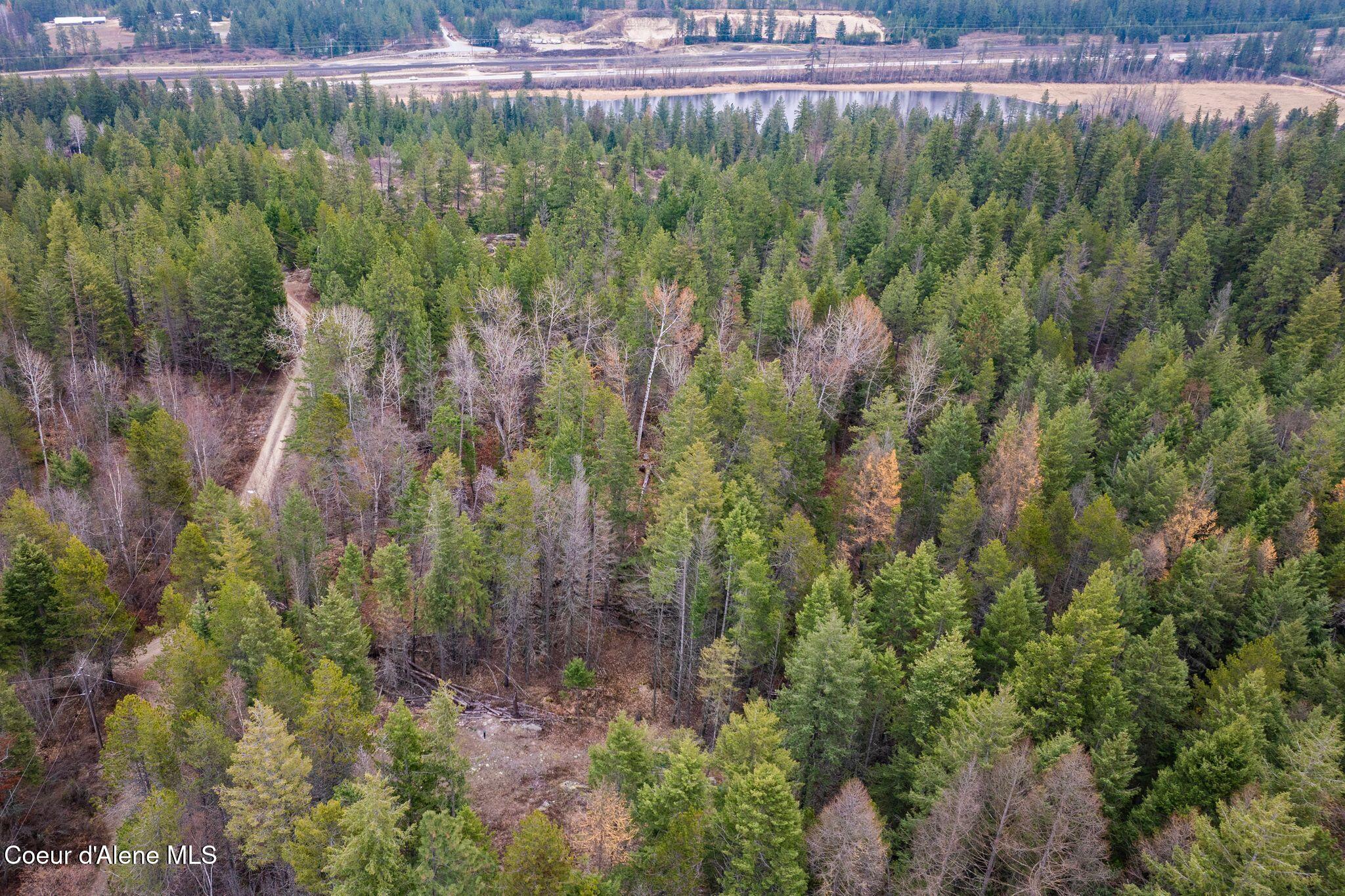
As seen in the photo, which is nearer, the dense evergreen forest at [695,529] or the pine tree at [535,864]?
the pine tree at [535,864]

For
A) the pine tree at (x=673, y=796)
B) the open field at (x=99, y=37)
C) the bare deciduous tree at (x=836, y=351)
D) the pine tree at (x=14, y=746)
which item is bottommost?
the pine tree at (x=14, y=746)

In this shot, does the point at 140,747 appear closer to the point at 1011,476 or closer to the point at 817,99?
the point at 1011,476

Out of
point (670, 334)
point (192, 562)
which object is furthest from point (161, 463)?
point (670, 334)

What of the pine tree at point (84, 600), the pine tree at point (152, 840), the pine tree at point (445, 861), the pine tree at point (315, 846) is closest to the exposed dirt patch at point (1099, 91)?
the pine tree at point (84, 600)

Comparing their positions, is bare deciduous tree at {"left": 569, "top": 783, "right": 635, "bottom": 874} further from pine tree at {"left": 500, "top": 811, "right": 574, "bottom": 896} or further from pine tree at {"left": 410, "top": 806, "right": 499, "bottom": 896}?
pine tree at {"left": 410, "top": 806, "right": 499, "bottom": 896}

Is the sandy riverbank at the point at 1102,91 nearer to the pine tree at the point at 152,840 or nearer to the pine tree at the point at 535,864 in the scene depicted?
the pine tree at the point at 152,840

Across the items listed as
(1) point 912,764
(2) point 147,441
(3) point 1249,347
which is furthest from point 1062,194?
(2) point 147,441
